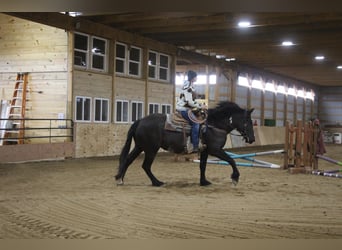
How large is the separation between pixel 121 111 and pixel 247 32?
6158 millimetres

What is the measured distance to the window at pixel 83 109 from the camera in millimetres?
16159

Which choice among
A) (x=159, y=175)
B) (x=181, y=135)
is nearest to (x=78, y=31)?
(x=159, y=175)

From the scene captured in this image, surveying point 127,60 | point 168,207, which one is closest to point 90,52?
point 127,60

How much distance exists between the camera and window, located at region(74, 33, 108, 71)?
53.9 feet

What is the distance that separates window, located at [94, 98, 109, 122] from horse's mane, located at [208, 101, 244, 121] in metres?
8.67

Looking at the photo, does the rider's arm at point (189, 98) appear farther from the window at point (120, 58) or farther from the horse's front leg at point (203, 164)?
the window at point (120, 58)

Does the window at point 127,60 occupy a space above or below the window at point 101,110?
above

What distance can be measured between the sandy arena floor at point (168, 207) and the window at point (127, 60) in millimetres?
8267

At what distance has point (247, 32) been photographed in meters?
18.2

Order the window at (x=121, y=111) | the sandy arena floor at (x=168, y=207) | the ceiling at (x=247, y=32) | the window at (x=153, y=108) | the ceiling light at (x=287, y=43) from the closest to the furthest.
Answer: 1. the sandy arena floor at (x=168, y=207)
2. the ceiling at (x=247, y=32)
3. the window at (x=121, y=111)
4. the window at (x=153, y=108)
5. the ceiling light at (x=287, y=43)

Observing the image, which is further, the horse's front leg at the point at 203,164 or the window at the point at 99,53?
the window at the point at 99,53

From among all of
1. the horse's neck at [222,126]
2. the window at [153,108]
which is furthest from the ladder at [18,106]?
the horse's neck at [222,126]

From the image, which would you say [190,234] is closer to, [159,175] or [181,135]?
[181,135]

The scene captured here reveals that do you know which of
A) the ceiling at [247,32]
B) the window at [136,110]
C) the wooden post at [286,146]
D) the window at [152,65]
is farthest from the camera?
the window at [152,65]
